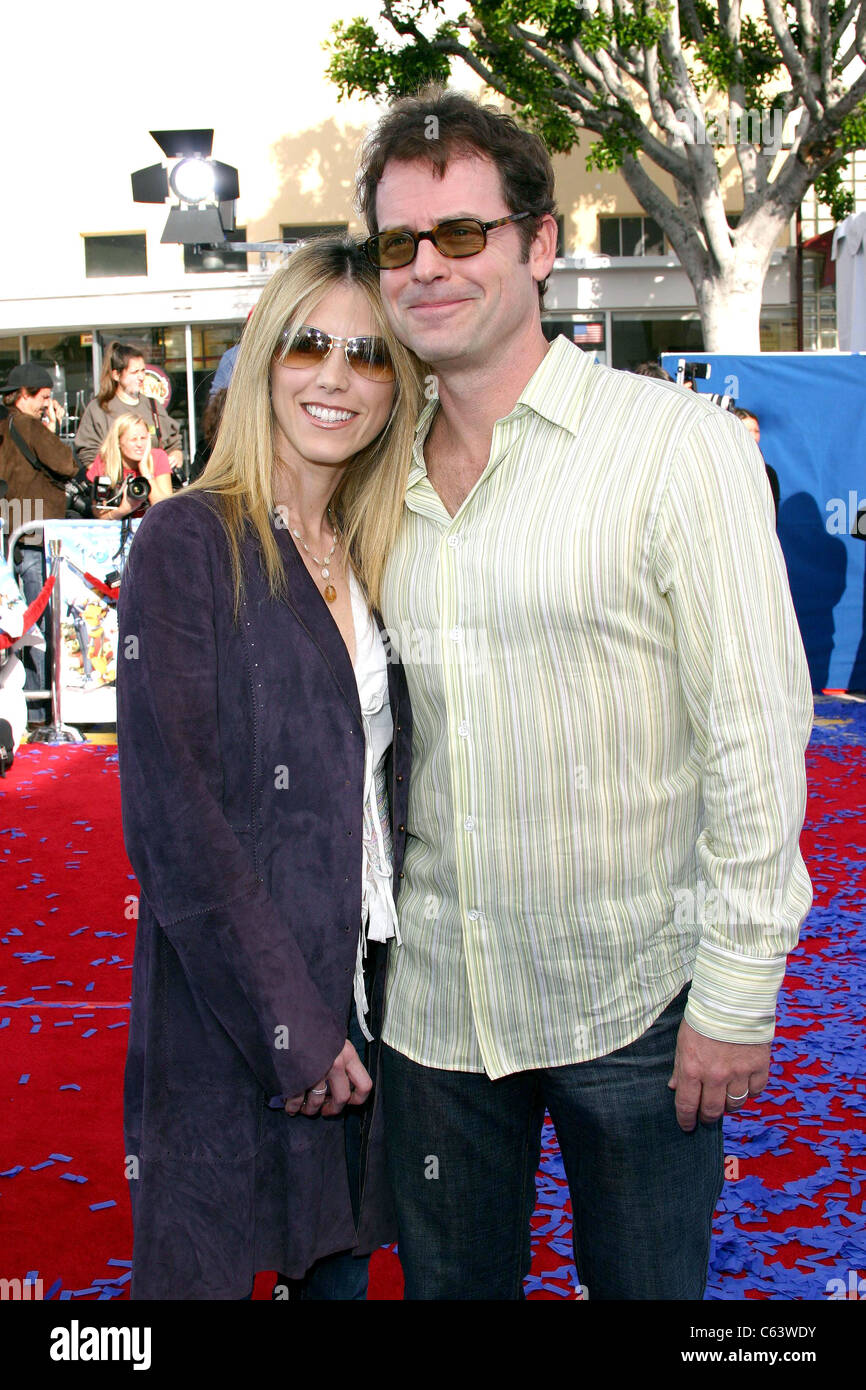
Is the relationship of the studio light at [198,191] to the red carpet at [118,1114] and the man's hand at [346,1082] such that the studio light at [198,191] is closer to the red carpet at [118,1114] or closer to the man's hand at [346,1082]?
the red carpet at [118,1114]

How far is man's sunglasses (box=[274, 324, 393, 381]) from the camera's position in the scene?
6.55ft

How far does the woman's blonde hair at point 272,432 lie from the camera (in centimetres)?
193

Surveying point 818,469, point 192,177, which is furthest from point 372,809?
point 192,177

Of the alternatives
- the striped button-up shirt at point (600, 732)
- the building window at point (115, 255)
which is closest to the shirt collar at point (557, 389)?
the striped button-up shirt at point (600, 732)

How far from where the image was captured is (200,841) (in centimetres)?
175

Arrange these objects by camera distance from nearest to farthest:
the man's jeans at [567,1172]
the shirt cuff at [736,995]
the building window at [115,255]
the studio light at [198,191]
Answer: the shirt cuff at [736,995] → the man's jeans at [567,1172] → the studio light at [198,191] → the building window at [115,255]

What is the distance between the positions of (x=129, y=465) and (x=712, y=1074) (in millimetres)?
7557

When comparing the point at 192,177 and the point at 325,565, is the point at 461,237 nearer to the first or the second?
the point at 325,565

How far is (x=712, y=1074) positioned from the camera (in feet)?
5.69

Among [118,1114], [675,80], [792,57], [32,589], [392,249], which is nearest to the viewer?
[392,249]

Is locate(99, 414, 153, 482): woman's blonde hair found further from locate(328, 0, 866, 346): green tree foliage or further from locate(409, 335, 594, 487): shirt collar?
locate(328, 0, 866, 346): green tree foliage

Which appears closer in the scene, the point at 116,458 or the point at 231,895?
the point at 231,895

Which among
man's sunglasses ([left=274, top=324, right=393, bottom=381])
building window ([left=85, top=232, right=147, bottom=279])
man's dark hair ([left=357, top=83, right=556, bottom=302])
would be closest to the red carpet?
man's sunglasses ([left=274, top=324, right=393, bottom=381])

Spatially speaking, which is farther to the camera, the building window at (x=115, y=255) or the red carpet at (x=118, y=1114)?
the building window at (x=115, y=255)
